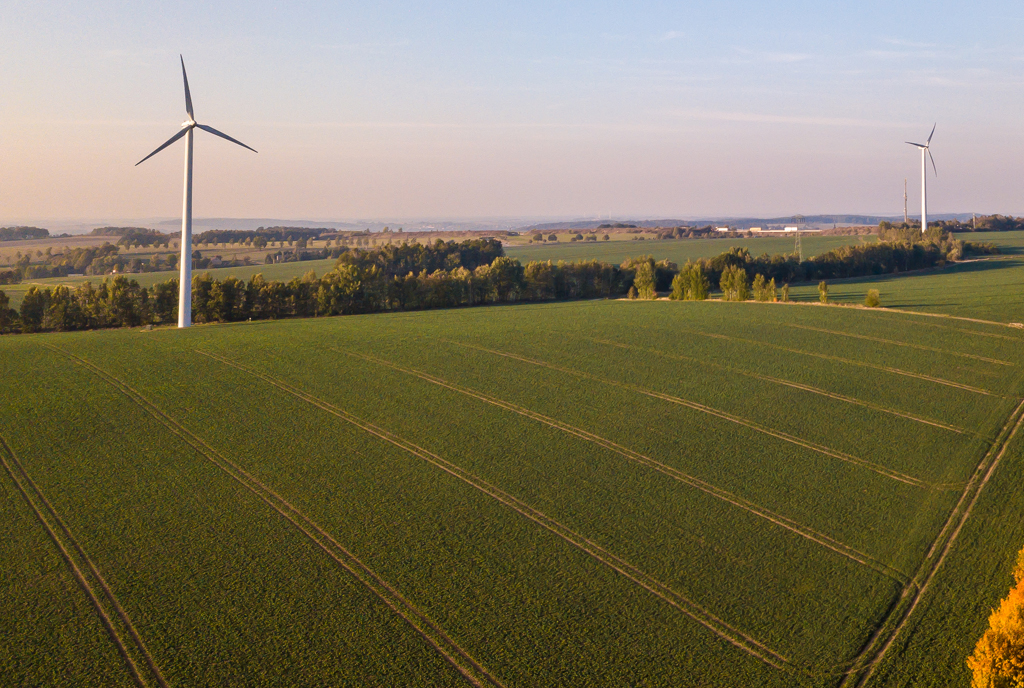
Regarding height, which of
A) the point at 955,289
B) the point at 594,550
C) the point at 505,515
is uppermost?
the point at 955,289

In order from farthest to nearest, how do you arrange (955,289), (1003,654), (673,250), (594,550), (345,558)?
(673,250) < (955,289) < (594,550) < (345,558) < (1003,654)

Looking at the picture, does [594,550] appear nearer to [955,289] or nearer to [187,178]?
[187,178]

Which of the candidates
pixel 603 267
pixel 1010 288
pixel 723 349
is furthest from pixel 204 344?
pixel 1010 288

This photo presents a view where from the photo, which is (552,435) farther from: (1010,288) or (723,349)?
(1010,288)

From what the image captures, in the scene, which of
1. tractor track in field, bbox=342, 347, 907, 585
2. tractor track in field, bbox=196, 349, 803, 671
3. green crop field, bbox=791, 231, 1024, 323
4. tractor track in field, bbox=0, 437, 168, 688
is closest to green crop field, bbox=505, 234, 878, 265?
green crop field, bbox=791, 231, 1024, 323

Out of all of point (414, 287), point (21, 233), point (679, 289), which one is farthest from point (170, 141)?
point (21, 233)
